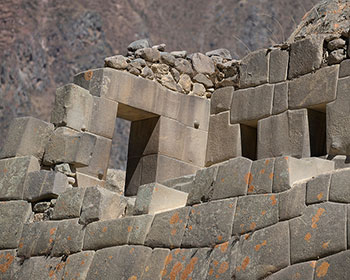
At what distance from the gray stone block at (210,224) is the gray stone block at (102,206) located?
4.31ft

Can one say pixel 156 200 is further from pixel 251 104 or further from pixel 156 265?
pixel 251 104

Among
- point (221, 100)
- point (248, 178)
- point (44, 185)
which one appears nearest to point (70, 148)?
point (44, 185)

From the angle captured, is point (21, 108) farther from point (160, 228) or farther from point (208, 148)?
point (160, 228)

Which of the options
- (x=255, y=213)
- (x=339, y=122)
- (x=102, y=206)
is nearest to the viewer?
(x=255, y=213)

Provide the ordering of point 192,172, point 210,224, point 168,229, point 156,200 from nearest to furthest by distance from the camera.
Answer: point 210,224, point 168,229, point 156,200, point 192,172

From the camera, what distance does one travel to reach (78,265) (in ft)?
26.9

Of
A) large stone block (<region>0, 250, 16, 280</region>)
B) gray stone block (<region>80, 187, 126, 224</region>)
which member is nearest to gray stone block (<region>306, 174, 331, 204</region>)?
gray stone block (<region>80, 187, 126, 224</region>)

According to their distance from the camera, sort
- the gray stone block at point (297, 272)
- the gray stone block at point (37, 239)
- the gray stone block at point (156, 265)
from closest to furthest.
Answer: the gray stone block at point (297, 272)
the gray stone block at point (156, 265)
the gray stone block at point (37, 239)

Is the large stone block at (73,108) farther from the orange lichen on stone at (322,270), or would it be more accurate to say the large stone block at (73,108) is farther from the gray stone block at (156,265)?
the orange lichen on stone at (322,270)

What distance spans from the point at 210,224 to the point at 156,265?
2.39 ft

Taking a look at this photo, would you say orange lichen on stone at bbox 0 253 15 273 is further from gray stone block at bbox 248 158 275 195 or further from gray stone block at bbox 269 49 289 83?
gray stone block at bbox 269 49 289 83

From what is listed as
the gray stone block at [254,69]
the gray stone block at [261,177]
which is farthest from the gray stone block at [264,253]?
the gray stone block at [254,69]

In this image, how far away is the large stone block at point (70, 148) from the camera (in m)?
9.37

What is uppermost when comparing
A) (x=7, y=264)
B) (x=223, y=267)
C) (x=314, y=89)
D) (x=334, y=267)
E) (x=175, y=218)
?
(x=314, y=89)
